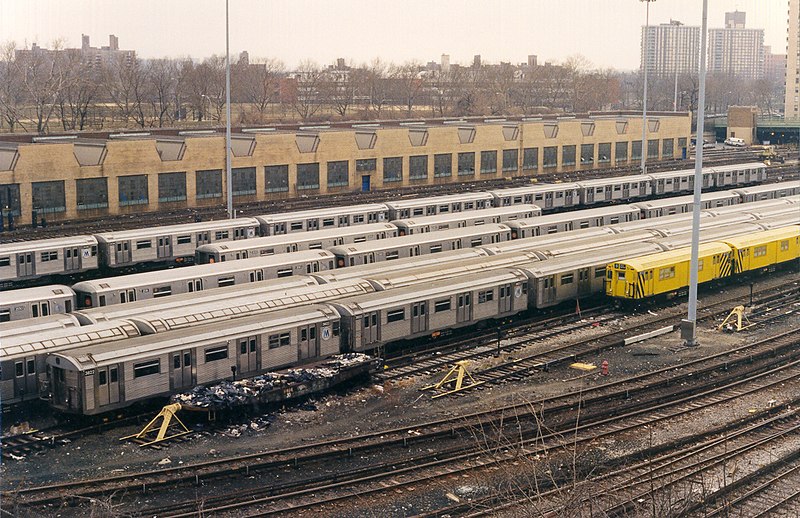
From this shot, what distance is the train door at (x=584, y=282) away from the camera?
3434 centimetres

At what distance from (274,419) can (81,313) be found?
6740 millimetres

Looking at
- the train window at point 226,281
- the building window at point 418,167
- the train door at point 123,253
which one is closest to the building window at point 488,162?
the building window at point 418,167

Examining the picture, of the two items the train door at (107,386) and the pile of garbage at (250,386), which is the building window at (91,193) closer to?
the pile of garbage at (250,386)

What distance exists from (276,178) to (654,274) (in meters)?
29.2

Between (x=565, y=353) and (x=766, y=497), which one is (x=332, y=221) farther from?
(x=766, y=497)

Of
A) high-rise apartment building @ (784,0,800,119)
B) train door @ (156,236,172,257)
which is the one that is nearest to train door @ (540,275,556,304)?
train door @ (156,236,172,257)

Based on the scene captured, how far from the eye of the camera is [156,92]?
98.1 m

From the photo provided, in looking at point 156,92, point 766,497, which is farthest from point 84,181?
point 156,92

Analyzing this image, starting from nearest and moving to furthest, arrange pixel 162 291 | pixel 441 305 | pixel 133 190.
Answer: pixel 441 305 → pixel 162 291 → pixel 133 190

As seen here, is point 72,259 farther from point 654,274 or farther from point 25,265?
point 654,274

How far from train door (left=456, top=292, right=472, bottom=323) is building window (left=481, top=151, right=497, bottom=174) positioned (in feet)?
130

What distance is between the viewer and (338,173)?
61438mm

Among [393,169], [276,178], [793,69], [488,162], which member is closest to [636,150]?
[488,162]

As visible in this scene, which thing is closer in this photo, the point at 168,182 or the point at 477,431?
the point at 477,431
